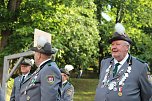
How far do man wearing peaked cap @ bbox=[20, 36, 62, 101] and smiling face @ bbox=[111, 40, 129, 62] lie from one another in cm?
97

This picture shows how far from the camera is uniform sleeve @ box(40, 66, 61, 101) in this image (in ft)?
17.8

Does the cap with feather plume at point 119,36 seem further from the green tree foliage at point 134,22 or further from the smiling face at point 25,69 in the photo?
the green tree foliage at point 134,22

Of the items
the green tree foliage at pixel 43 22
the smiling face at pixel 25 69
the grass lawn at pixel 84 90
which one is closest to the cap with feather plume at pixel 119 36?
the smiling face at pixel 25 69

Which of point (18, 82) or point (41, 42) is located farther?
point (18, 82)

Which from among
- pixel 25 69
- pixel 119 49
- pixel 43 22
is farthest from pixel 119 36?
pixel 43 22

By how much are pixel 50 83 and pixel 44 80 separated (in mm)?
103

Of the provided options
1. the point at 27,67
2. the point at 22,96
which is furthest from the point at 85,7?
the point at 22,96

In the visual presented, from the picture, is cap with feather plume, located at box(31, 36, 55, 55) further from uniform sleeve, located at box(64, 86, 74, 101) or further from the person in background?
uniform sleeve, located at box(64, 86, 74, 101)

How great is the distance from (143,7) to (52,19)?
13.7 metres

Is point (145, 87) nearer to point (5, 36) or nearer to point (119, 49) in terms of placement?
point (119, 49)

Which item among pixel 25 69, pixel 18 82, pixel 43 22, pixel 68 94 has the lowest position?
pixel 68 94

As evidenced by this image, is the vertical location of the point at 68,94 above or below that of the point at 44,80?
below

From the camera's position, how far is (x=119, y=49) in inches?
197

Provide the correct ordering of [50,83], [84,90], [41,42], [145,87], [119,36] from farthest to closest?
[84,90]
[41,42]
[50,83]
[119,36]
[145,87]
